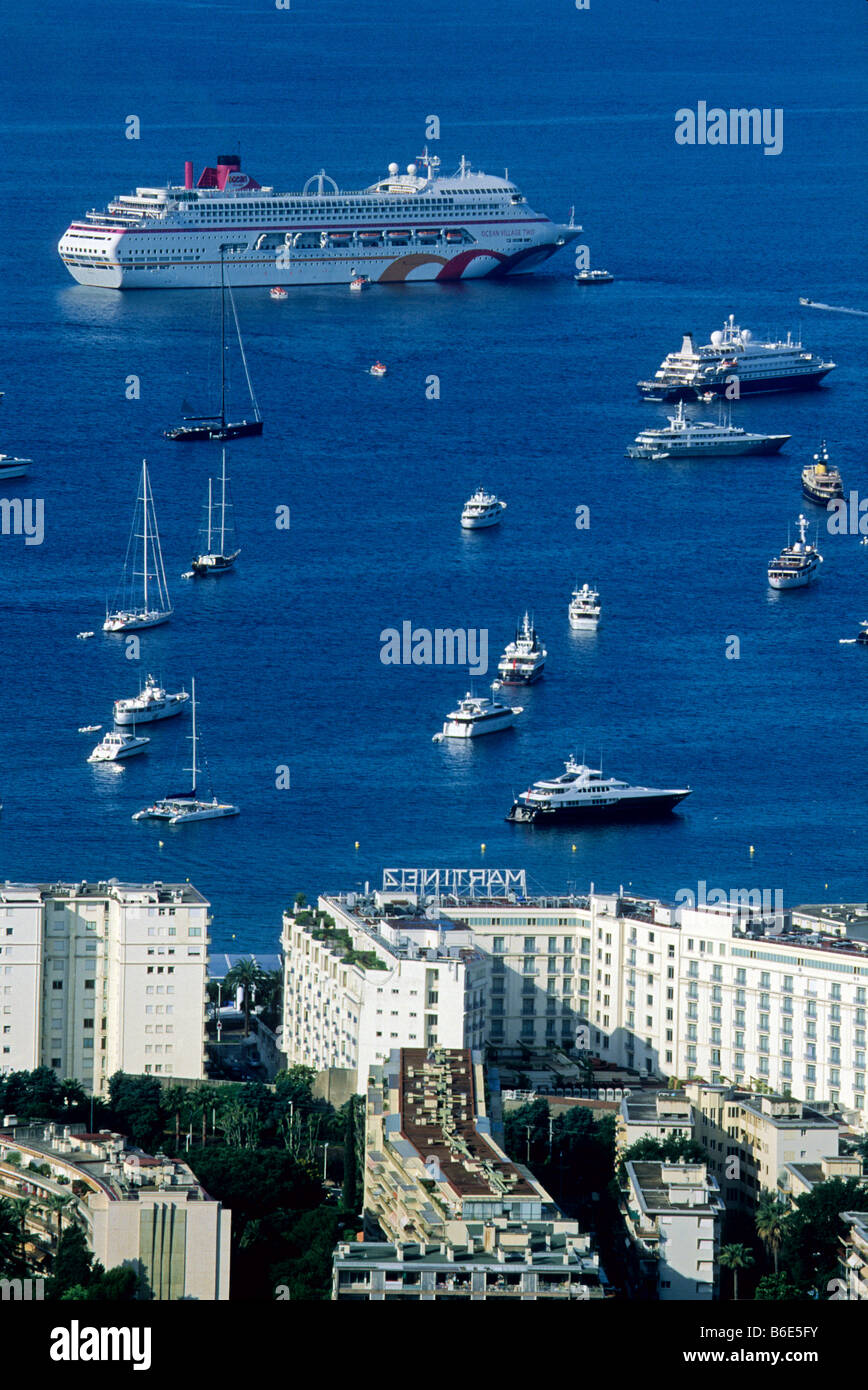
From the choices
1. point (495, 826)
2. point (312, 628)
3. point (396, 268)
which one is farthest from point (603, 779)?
point (396, 268)

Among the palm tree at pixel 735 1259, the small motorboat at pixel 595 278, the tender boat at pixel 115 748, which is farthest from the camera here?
the small motorboat at pixel 595 278

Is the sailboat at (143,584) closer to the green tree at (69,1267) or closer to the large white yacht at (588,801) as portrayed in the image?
the large white yacht at (588,801)

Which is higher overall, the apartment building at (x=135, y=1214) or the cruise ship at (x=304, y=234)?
the cruise ship at (x=304, y=234)

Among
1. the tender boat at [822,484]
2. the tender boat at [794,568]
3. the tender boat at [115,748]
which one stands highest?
the tender boat at [822,484]

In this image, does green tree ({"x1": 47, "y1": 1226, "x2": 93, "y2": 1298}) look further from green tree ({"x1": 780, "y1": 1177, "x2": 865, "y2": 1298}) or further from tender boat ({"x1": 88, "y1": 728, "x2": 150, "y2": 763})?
tender boat ({"x1": 88, "y1": 728, "x2": 150, "y2": 763})

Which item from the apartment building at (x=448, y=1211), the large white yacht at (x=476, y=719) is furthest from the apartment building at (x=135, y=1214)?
the large white yacht at (x=476, y=719)

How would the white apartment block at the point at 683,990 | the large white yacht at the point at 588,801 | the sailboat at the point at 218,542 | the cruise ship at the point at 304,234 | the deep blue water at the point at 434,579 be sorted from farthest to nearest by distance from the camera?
the cruise ship at the point at 304,234 < the sailboat at the point at 218,542 < the large white yacht at the point at 588,801 < the deep blue water at the point at 434,579 < the white apartment block at the point at 683,990

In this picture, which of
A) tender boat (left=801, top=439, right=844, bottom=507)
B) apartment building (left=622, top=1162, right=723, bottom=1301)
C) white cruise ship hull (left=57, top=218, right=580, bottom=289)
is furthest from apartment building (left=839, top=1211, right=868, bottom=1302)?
white cruise ship hull (left=57, top=218, right=580, bottom=289)
